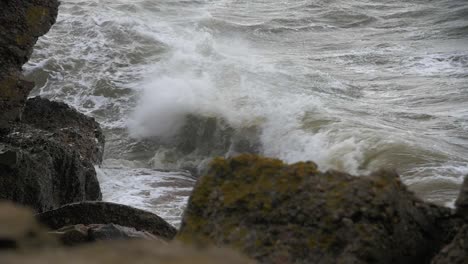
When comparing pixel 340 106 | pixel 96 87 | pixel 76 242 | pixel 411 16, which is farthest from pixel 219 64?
pixel 76 242

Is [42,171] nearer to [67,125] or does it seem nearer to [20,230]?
[67,125]

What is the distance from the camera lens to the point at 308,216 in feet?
7.97

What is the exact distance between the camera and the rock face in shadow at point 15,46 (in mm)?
4891

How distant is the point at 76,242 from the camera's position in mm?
3783

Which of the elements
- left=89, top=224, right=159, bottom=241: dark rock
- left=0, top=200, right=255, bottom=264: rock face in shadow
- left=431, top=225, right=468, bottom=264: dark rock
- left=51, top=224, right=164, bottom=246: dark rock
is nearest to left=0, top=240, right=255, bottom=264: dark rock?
left=0, top=200, right=255, bottom=264: rock face in shadow

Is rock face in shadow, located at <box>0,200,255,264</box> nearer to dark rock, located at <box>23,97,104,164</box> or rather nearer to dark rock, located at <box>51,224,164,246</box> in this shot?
dark rock, located at <box>51,224,164,246</box>

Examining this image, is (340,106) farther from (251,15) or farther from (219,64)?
(251,15)

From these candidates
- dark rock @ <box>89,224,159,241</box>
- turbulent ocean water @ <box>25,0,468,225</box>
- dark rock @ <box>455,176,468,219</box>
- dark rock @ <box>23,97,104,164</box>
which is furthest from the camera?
turbulent ocean water @ <box>25,0,468,225</box>

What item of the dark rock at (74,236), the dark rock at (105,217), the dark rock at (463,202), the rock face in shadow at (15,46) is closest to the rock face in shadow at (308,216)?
the dark rock at (463,202)

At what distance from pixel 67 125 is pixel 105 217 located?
80.8 inches

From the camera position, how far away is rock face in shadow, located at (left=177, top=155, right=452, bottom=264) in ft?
7.77

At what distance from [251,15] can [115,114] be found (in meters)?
8.07

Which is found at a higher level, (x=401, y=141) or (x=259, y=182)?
(x=259, y=182)

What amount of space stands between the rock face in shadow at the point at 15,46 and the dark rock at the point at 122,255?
3.79m
